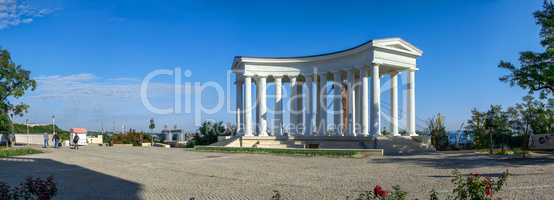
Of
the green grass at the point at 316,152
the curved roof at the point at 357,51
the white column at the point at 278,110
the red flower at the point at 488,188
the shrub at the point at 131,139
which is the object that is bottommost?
the shrub at the point at 131,139

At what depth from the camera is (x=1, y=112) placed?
38.1 metres

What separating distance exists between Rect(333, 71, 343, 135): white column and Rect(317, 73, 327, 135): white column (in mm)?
1071

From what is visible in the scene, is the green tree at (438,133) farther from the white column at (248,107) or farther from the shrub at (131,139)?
the shrub at (131,139)

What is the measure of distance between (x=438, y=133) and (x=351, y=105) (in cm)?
771

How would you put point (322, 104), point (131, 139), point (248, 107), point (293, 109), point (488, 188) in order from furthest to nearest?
point (131, 139) < point (293, 109) < point (322, 104) < point (248, 107) < point (488, 188)

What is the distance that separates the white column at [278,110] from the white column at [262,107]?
4.50ft

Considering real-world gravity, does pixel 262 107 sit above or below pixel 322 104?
below

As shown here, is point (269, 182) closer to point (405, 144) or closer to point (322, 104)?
point (405, 144)

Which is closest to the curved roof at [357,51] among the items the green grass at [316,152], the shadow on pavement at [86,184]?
the green grass at [316,152]

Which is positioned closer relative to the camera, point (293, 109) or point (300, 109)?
point (293, 109)

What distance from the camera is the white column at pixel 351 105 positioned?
4075cm

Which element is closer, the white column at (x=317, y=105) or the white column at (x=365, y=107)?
the white column at (x=365, y=107)

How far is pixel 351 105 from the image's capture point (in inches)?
1655

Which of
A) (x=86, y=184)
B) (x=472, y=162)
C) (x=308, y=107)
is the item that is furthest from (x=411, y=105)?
(x=86, y=184)
